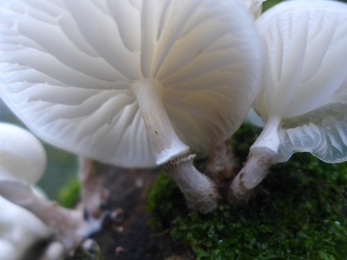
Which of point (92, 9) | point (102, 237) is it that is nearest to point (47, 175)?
point (102, 237)

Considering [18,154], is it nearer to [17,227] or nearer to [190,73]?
[17,227]

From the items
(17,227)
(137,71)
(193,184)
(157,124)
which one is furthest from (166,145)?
(17,227)

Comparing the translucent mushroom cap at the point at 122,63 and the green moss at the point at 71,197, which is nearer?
the translucent mushroom cap at the point at 122,63

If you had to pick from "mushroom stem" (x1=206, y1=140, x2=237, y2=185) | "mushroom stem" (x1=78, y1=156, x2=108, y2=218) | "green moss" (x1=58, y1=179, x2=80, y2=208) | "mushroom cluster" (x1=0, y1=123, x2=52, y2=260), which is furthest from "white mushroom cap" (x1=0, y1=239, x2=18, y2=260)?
"green moss" (x1=58, y1=179, x2=80, y2=208)

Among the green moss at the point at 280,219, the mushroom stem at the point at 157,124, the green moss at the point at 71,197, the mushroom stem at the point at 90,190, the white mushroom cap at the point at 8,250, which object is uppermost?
the mushroom stem at the point at 157,124

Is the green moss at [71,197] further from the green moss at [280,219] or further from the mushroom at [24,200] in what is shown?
the green moss at [280,219]

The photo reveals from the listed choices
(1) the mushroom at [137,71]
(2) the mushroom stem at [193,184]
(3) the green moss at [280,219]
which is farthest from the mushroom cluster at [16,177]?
(2) the mushroom stem at [193,184]

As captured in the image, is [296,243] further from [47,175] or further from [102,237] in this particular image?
[47,175]
